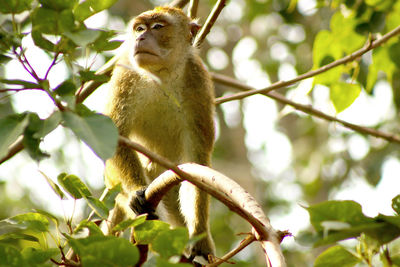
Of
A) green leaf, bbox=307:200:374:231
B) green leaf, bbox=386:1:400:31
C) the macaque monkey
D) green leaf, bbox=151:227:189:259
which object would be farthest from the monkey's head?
green leaf, bbox=307:200:374:231

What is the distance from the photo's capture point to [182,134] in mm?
4922

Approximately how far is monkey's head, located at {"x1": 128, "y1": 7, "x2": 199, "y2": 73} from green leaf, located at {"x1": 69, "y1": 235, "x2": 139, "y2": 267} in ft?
9.71

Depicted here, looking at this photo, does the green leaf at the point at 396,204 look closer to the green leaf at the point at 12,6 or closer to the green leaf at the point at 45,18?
the green leaf at the point at 45,18

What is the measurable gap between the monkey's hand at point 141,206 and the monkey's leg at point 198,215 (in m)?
0.72

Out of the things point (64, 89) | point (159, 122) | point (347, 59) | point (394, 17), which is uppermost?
point (394, 17)

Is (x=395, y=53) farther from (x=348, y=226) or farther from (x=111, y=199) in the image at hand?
(x=348, y=226)

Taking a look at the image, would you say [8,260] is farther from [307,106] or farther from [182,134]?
[182,134]

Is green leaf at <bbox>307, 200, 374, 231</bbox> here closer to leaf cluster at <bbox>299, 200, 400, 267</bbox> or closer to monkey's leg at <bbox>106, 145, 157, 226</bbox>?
leaf cluster at <bbox>299, 200, 400, 267</bbox>

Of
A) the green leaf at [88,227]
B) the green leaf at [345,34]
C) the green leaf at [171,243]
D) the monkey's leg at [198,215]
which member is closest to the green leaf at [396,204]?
the green leaf at [171,243]

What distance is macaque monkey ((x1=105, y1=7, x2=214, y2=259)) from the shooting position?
4578 millimetres

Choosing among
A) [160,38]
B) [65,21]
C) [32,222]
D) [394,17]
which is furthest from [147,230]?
[160,38]

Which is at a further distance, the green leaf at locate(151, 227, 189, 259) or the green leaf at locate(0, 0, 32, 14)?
the green leaf at locate(0, 0, 32, 14)

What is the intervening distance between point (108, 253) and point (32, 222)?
77cm

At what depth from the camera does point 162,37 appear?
5.04 metres
